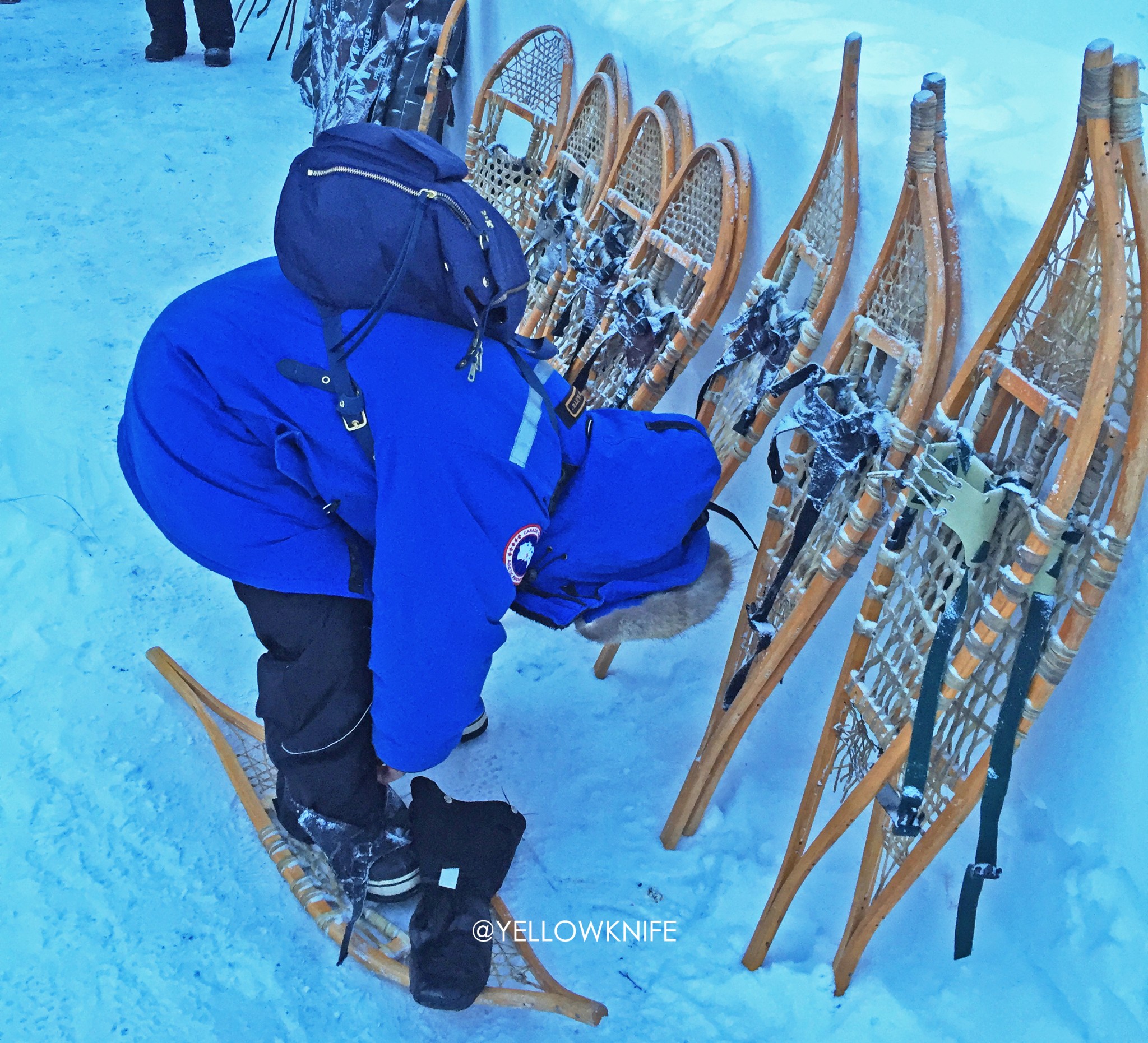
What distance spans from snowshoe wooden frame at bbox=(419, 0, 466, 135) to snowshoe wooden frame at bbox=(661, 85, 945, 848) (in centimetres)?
245

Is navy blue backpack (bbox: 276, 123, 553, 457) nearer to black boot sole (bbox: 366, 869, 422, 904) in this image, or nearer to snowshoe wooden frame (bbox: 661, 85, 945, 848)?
snowshoe wooden frame (bbox: 661, 85, 945, 848)

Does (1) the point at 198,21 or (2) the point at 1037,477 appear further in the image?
(1) the point at 198,21

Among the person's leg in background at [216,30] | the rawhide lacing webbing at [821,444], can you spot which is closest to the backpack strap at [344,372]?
the rawhide lacing webbing at [821,444]

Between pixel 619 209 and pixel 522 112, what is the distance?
838mm

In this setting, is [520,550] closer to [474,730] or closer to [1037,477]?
Answer: [1037,477]

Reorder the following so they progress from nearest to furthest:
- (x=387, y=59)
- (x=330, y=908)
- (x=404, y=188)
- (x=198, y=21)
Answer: (x=404, y=188) < (x=330, y=908) < (x=387, y=59) < (x=198, y=21)

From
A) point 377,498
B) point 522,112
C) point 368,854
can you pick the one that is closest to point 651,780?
point 368,854

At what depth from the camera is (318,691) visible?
5.36 ft

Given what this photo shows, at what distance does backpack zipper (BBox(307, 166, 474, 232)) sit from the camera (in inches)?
52.1

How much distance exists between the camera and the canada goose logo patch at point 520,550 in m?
1.46

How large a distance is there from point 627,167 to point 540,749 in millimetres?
1462

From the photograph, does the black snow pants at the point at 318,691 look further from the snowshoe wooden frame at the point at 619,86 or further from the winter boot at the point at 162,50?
the winter boot at the point at 162,50

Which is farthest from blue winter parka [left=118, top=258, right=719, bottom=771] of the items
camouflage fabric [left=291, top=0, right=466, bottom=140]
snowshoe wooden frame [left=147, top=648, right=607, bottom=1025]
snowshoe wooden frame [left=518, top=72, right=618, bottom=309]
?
camouflage fabric [left=291, top=0, right=466, bottom=140]

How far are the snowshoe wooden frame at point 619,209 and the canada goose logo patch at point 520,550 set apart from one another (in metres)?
1.05
